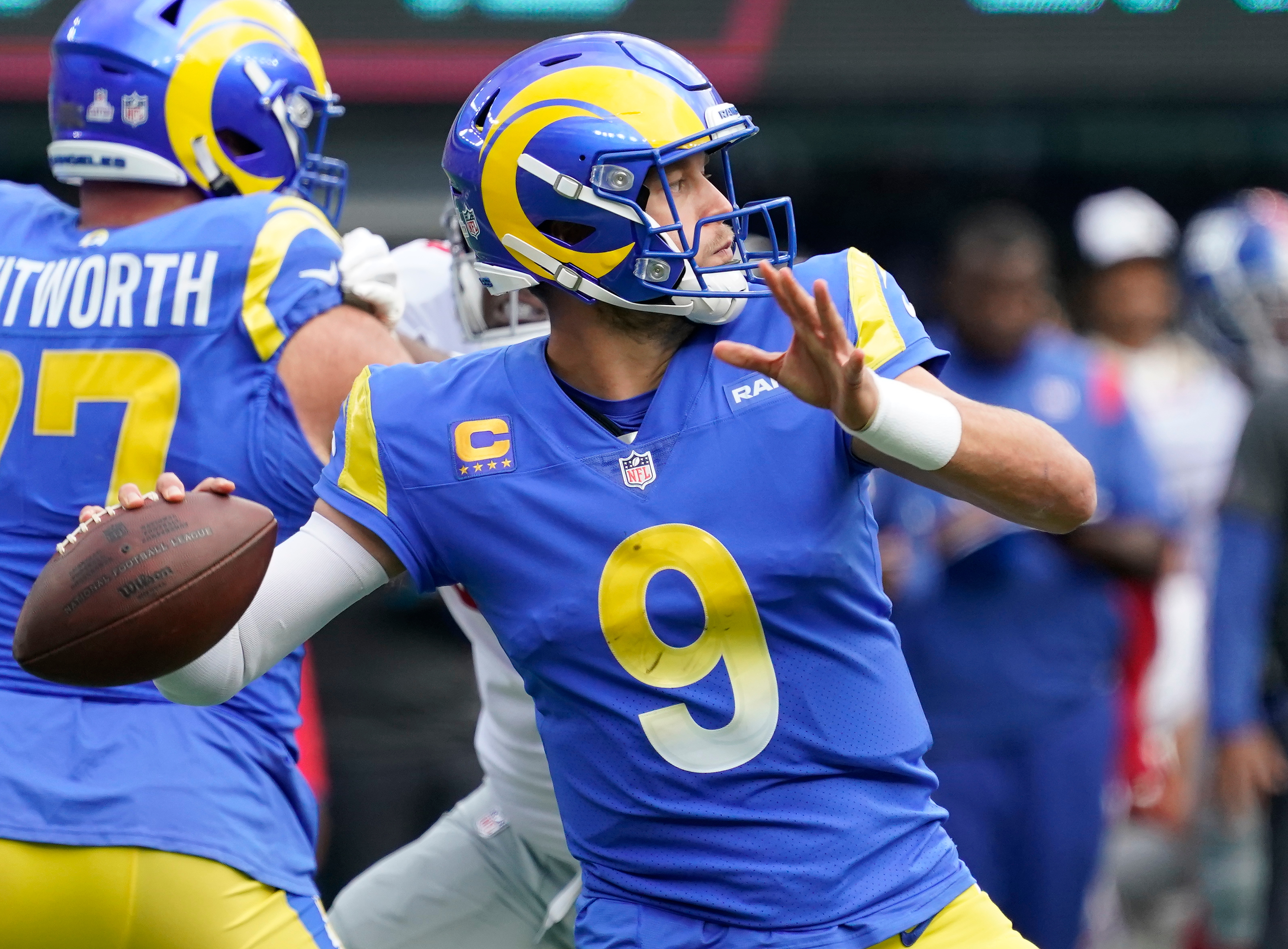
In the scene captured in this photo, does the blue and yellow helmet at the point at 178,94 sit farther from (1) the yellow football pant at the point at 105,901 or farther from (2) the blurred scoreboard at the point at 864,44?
(2) the blurred scoreboard at the point at 864,44

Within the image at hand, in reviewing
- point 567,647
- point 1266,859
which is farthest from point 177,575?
point 1266,859

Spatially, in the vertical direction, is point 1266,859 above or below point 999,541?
below

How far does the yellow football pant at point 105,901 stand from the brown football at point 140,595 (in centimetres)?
45

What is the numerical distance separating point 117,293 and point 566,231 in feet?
2.83

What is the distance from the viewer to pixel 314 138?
3.67m

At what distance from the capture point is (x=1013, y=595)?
5.09 m

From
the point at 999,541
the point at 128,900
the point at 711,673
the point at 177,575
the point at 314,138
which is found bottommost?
the point at 999,541

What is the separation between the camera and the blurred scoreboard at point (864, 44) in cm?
752

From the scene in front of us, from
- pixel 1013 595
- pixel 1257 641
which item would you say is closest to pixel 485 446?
pixel 1013 595

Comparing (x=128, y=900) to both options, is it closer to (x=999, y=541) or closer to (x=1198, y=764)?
(x=999, y=541)

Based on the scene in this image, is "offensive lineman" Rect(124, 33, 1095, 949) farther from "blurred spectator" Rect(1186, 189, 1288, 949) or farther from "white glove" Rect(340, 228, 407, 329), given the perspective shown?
"blurred spectator" Rect(1186, 189, 1288, 949)

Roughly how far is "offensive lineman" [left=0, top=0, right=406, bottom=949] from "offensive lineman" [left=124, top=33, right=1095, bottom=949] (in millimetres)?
367

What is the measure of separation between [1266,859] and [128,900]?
336 centimetres

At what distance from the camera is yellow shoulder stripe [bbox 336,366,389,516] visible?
2607 mm
